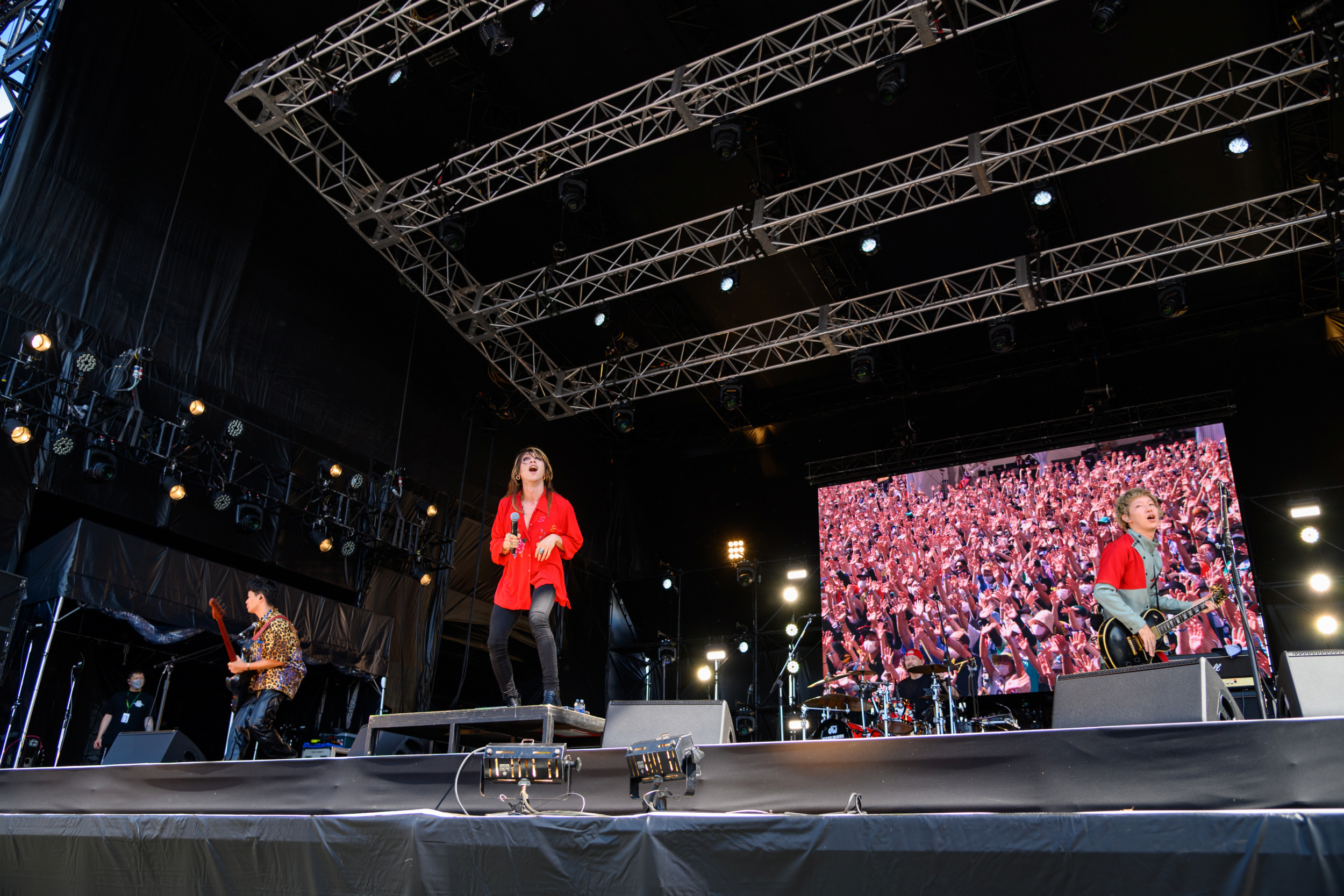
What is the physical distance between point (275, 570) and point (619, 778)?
7.33m

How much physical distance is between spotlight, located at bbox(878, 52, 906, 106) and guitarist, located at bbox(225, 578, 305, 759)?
6312 millimetres

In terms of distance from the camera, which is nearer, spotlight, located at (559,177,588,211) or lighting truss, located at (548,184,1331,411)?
spotlight, located at (559,177,588,211)

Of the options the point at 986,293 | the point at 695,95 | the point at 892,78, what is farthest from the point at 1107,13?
the point at 695,95

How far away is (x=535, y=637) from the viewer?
462 centimetres

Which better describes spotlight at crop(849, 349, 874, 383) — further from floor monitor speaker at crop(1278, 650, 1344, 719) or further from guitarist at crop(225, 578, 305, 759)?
floor monitor speaker at crop(1278, 650, 1344, 719)

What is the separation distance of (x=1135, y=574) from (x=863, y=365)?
6274mm

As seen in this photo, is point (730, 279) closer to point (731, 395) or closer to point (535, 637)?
point (731, 395)

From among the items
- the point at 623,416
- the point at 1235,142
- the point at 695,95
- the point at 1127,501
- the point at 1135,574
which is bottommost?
the point at 1135,574

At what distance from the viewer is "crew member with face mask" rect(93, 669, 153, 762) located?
792cm

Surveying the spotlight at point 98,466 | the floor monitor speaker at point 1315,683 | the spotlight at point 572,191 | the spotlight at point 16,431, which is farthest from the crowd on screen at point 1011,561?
the spotlight at point 16,431

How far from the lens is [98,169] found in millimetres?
8359

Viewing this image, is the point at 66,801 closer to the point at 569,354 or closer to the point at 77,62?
the point at 77,62

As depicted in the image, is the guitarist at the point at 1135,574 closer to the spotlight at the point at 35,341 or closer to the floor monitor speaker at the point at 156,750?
the floor monitor speaker at the point at 156,750

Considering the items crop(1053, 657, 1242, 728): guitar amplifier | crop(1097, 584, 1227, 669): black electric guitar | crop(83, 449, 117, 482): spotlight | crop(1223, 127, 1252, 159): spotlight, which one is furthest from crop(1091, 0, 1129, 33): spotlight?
crop(83, 449, 117, 482): spotlight
